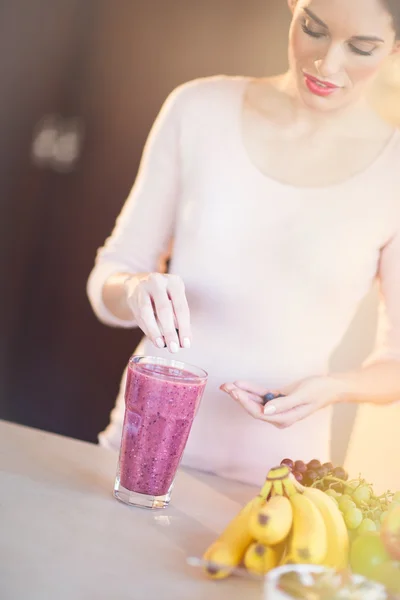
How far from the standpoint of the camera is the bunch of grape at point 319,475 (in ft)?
4.22

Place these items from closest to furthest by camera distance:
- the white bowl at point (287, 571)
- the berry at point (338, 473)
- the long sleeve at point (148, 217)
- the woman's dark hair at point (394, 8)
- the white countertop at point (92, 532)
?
the white bowl at point (287, 571) < the white countertop at point (92, 532) < the berry at point (338, 473) < the woman's dark hair at point (394, 8) < the long sleeve at point (148, 217)

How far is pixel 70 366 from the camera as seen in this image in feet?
6.06

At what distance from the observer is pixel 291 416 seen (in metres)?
1.42

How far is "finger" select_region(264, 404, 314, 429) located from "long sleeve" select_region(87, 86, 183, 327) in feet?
1.46

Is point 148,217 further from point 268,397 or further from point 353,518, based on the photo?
point 353,518

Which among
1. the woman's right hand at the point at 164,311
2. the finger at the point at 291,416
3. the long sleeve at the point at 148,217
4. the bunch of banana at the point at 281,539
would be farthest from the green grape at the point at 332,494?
the long sleeve at the point at 148,217

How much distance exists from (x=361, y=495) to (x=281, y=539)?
219 millimetres

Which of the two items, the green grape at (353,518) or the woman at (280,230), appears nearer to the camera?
the green grape at (353,518)

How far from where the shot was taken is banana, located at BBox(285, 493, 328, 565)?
3.32 feet

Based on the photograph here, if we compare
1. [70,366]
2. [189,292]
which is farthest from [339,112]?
[70,366]

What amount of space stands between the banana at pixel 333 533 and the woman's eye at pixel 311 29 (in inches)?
36.1

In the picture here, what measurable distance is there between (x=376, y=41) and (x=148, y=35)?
23.1 inches

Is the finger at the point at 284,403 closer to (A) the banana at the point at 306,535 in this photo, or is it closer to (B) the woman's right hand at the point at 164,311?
(B) the woman's right hand at the point at 164,311

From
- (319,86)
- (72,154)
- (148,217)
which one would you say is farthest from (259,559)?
(72,154)
